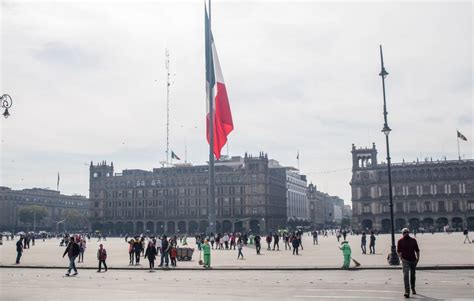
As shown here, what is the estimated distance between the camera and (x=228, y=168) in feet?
475

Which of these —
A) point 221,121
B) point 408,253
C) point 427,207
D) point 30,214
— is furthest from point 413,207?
point 408,253

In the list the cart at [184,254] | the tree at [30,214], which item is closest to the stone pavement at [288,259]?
the cart at [184,254]

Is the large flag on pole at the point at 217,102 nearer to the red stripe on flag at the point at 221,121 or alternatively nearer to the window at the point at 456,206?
the red stripe on flag at the point at 221,121

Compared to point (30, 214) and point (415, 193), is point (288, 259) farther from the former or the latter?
point (30, 214)

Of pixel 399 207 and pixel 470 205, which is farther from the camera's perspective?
pixel 399 207

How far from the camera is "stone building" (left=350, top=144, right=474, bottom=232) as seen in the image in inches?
5054

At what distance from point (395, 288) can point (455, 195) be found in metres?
122

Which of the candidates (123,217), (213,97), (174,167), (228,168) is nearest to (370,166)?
(228,168)

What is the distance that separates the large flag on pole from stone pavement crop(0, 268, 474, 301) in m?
15.1

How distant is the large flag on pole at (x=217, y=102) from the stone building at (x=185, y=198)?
96.5 metres

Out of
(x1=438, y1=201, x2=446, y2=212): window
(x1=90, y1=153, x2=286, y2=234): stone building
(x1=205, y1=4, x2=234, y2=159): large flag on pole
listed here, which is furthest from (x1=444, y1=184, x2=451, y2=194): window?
(x1=205, y1=4, x2=234, y2=159): large flag on pole

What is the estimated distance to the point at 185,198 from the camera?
146m

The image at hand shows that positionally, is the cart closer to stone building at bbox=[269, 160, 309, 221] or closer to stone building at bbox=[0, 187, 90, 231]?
stone building at bbox=[0, 187, 90, 231]

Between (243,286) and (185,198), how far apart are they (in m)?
129
